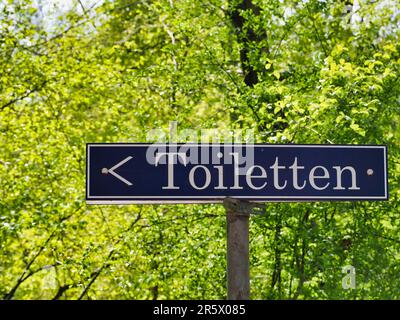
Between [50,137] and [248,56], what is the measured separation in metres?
5.00

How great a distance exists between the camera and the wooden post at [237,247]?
4102 mm

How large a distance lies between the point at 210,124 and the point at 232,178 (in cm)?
536

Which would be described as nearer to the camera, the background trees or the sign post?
the sign post

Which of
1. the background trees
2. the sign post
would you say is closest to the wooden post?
the sign post

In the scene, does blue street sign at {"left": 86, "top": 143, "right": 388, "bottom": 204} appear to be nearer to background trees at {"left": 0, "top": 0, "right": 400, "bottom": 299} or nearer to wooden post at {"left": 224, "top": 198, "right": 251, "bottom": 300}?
wooden post at {"left": 224, "top": 198, "right": 251, "bottom": 300}

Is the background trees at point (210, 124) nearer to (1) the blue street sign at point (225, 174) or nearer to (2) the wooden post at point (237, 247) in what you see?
(1) the blue street sign at point (225, 174)

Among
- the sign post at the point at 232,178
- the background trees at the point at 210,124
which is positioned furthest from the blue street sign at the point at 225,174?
the background trees at the point at 210,124

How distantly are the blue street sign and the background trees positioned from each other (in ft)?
9.58

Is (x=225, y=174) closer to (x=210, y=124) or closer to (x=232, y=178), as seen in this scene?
(x=232, y=178)

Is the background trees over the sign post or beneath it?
over

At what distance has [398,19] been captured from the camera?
10922 millimetres

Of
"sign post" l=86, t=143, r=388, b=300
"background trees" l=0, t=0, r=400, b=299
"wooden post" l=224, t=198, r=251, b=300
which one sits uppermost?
"background trees" l=0, t=0, r=400, b=299

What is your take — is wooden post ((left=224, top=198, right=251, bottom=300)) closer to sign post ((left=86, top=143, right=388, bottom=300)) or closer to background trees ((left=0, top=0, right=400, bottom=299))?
sign post ((left=86, top=143, right=388, bottom=300))

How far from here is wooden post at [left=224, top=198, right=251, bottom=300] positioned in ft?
13.5
